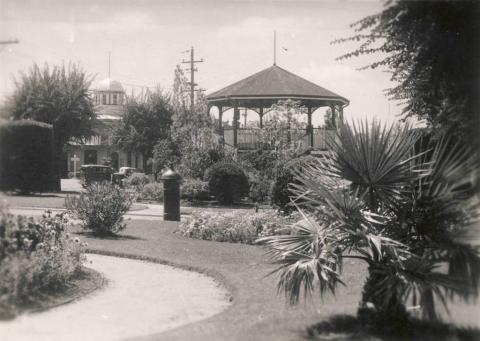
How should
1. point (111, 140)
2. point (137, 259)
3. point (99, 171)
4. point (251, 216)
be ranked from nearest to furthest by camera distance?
point (137, 259)
point (251, 216)
point (99, 171)
point (111, 140)

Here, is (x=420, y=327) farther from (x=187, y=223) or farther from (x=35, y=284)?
(x=187, y=223)

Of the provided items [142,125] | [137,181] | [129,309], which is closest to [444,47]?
[129,309]

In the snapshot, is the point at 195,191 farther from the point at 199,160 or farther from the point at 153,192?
the point at 153,192

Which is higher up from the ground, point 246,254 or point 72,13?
point 72,13

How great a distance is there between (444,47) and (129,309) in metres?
4.87

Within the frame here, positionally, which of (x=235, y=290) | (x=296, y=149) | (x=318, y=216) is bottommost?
(x=235, y=290)

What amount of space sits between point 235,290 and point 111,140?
159 feet

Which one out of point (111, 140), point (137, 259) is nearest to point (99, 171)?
point (111, 140)

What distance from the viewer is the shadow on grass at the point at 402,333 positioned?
569 cm

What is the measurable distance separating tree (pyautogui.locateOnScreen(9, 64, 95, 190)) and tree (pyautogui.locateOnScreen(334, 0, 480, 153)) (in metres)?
25.8

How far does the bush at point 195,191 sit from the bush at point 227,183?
14.6 inches

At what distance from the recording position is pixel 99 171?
3650 centimetres

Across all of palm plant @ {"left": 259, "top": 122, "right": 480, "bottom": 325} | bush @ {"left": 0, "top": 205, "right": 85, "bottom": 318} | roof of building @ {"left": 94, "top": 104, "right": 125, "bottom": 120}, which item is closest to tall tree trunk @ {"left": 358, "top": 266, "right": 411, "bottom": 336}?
palm plant @ {"left": 259, "top": 122, "right": 480, "bottom": 325}

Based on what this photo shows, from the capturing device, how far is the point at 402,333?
5848mm
